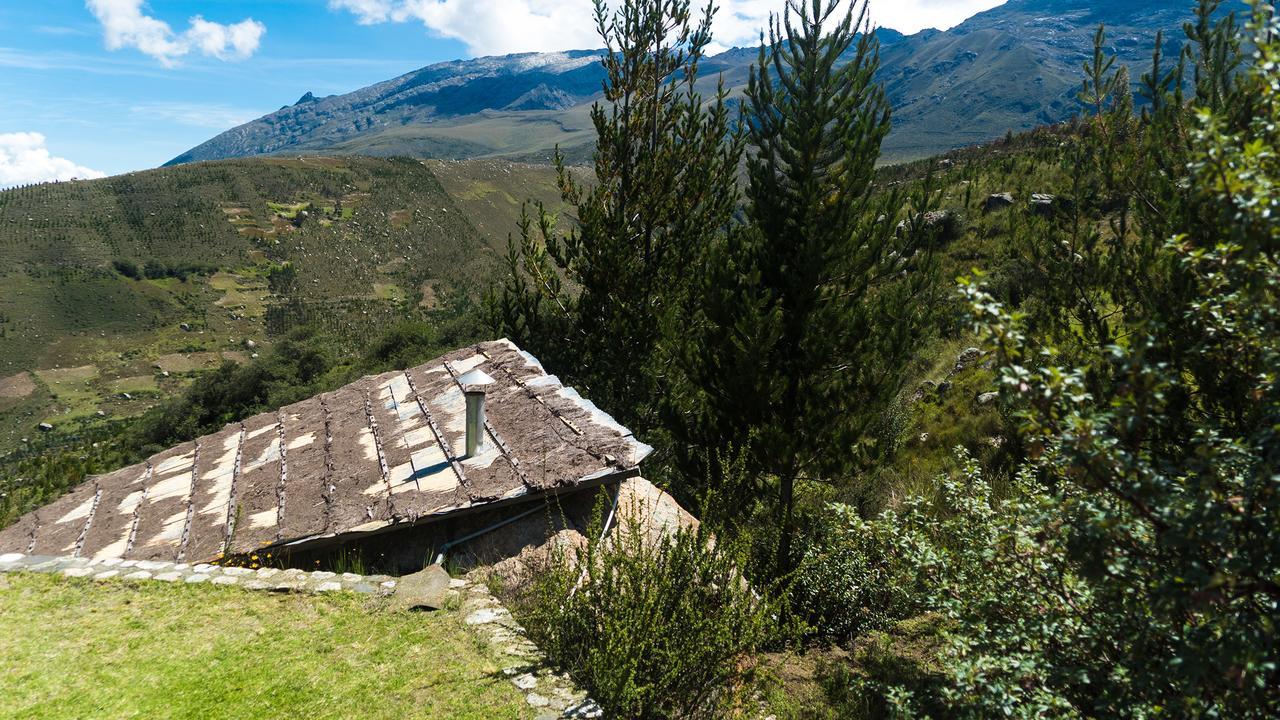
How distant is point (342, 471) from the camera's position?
253 inches

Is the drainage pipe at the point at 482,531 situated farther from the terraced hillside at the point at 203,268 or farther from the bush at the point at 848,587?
the terraced hillside at the point at 203,268

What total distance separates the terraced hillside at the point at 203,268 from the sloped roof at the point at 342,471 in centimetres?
5105

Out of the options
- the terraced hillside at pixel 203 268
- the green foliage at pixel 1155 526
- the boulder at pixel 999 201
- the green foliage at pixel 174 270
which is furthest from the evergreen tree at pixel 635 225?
the green foliage at pixel 174 270

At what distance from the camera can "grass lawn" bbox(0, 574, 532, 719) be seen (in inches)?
151

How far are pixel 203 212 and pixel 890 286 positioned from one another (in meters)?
110

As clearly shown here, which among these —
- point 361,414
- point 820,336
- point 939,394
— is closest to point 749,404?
point 820,336

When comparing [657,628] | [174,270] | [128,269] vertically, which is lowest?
[174,270]

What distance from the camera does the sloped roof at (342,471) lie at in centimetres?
557

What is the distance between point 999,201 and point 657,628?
2475 cm

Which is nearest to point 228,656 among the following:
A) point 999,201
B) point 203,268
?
point 999,201

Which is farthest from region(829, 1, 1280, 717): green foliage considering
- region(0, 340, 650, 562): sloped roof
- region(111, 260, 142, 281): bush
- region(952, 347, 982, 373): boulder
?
region(111, 260, 142, 281): bush

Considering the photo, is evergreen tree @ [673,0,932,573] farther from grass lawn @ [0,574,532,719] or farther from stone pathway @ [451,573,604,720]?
grass lawn @ [0,574,532,719]

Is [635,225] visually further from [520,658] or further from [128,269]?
[128,269]

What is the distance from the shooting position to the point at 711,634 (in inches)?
163
